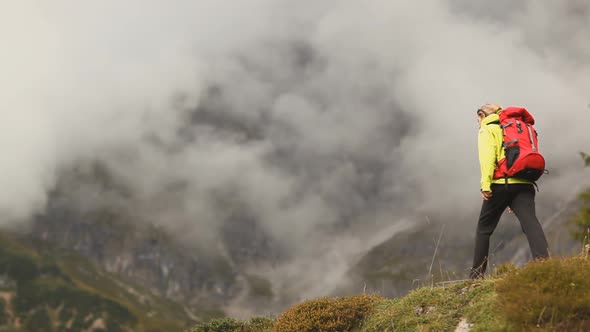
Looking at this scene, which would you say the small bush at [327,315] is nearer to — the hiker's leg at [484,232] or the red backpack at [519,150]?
the hiker's leg at [484,232]

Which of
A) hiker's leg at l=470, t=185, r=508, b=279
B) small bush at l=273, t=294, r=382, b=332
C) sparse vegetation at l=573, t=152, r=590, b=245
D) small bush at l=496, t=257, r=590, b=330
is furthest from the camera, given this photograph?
sparse vegetation at l=573, t=152, r=590, b=245

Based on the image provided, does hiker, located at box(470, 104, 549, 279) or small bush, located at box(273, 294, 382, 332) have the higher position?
hiker, located at box(470, 104, 549, 279)

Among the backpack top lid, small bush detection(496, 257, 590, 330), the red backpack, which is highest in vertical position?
the backpack top lid

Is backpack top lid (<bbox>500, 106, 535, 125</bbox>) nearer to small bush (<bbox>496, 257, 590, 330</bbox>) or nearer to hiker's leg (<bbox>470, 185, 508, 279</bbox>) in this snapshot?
hiker's leg (<bbox>470, 185, 508, 279</bbox>)

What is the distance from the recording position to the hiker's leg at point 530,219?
986 cm

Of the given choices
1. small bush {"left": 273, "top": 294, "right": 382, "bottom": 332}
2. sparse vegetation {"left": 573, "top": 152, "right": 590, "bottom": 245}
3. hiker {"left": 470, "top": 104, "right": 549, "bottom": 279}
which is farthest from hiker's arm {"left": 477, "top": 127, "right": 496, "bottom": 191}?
sparse vegetation {"left": 573, "top": 152, "right": 590, "bottom": 245}

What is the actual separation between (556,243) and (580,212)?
99.3 ft

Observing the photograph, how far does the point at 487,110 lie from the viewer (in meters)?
11.4

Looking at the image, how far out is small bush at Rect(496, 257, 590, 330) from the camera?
759cm

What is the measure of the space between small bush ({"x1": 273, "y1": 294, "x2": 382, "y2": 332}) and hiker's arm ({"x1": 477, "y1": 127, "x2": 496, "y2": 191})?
13.9 ft

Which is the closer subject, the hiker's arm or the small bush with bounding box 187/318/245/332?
the hiker's arm

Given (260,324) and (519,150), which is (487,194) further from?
(260,324)

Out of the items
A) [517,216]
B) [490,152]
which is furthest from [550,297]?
[490,152]

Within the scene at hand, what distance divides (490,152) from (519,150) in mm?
561
